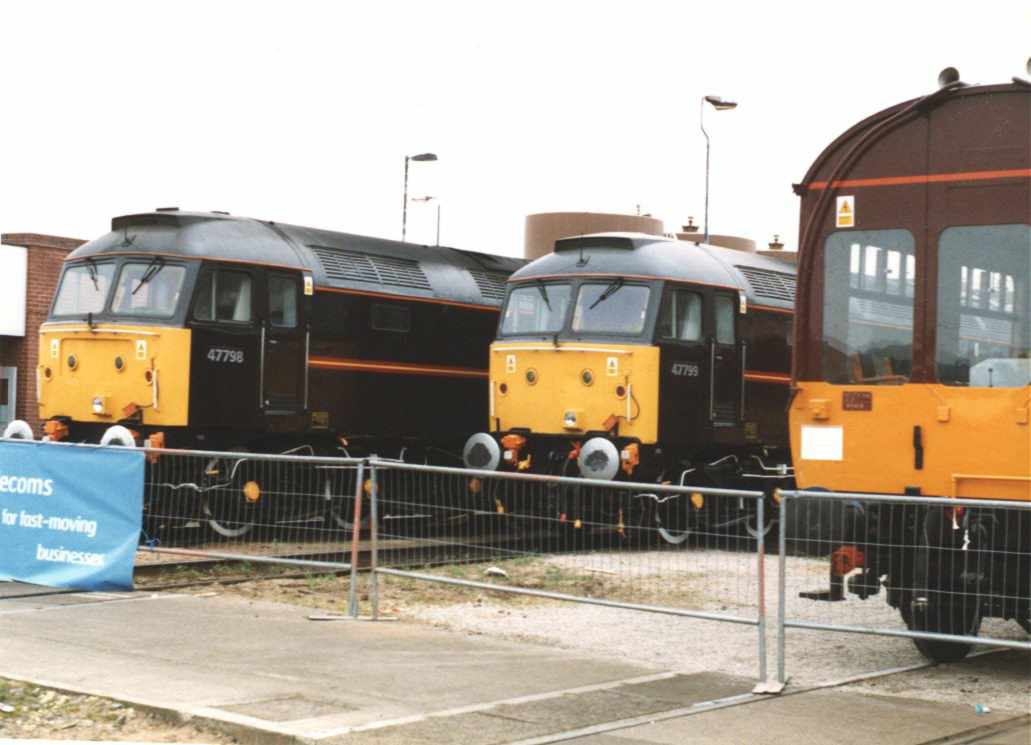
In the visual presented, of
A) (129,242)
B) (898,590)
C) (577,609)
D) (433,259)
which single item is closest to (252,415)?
(129,242)

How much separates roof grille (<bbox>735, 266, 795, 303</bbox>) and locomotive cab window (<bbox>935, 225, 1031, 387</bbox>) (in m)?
9.77

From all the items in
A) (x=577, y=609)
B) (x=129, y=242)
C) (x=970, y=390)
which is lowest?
(x=577, y=609)

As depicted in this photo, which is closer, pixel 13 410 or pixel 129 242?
pixel 129 242

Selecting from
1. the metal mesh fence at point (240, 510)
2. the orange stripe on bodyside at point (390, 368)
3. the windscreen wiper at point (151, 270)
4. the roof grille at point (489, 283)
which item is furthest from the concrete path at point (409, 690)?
the roof grille at point (489, 283)

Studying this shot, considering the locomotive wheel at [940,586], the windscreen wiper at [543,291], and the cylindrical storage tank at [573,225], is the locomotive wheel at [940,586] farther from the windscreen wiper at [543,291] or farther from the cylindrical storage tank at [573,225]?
the cylindrical storage tank at [573,225]

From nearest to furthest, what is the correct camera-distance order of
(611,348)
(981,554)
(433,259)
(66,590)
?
(981,554) → (66,590) → (611,348) → (433,259)

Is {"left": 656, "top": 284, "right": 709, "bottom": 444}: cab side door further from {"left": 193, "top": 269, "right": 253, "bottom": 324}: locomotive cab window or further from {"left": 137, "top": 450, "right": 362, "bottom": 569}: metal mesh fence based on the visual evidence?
{"left": 193, "top": 269, "right": 253, "bottom": 324}: locomotive cab window

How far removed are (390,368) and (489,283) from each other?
256 cm

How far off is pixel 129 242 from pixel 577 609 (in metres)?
8.44

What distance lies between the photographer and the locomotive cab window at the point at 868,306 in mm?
10523

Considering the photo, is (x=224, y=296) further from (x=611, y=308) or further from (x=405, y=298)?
(x=611, y=308)

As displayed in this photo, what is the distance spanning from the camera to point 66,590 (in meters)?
12.5

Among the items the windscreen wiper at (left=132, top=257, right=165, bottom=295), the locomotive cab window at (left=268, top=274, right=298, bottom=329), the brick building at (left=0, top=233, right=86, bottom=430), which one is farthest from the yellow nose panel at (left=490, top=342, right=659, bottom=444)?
the brick building at (left=0, top=233, right=86, bottom=430)

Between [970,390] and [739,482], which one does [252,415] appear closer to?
[739,482]
